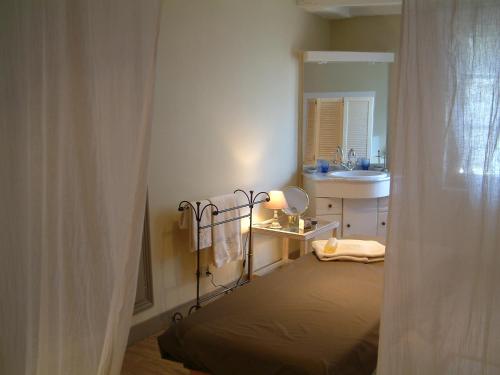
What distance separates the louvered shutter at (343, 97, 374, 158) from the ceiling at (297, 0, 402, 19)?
0.88 metres

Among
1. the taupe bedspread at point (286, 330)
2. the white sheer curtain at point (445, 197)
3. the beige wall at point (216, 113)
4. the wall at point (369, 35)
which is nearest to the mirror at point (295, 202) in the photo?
the beige wall at point (216, 113)

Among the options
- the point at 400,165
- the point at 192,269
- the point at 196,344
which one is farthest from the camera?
the point at 192,269

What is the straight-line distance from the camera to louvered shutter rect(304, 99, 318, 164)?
4.65 m

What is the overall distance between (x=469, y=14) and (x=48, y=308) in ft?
5.16

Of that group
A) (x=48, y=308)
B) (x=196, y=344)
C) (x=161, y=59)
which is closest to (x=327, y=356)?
(x=196, y=344)

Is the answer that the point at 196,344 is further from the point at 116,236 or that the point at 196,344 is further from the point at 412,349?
the point at 412,349

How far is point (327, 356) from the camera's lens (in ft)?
5.92

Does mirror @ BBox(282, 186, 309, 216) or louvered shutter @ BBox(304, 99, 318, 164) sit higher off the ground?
louvered shutter @ BBox(304, 99, 318, 164)

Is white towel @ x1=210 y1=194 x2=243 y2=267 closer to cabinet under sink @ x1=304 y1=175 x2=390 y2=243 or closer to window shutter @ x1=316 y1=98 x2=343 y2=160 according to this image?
cabinet under sink @ x1=304 y1=175 x2=390 y2=243

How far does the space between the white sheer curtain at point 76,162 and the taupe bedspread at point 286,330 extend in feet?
1.64

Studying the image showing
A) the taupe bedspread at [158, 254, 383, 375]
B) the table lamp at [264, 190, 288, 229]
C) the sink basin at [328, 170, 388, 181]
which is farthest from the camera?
the sink basin at [328, 170, 388, 181]

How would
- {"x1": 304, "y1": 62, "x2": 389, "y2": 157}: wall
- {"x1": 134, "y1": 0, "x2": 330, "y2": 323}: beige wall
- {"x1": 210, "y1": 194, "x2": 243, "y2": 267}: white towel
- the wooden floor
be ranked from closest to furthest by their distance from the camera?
the wooden floor < {"x1": 134, "y1": 0, "x2": 330, "y2": 323}: beige wall < {"x1": 210, "y1": 194, "x2": 243, "y2": 267}: white towel < {"x1": 304, "y1": 62, "x2": 389, "y2": 157}: wall

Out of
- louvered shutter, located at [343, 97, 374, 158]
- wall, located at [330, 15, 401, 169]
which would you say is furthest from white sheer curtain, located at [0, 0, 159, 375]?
wall, located at [330, 15, 401, 169]

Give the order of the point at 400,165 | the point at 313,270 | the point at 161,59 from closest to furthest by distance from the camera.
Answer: the point at 400,165 → the point at 313,270 → the point at 161,59
